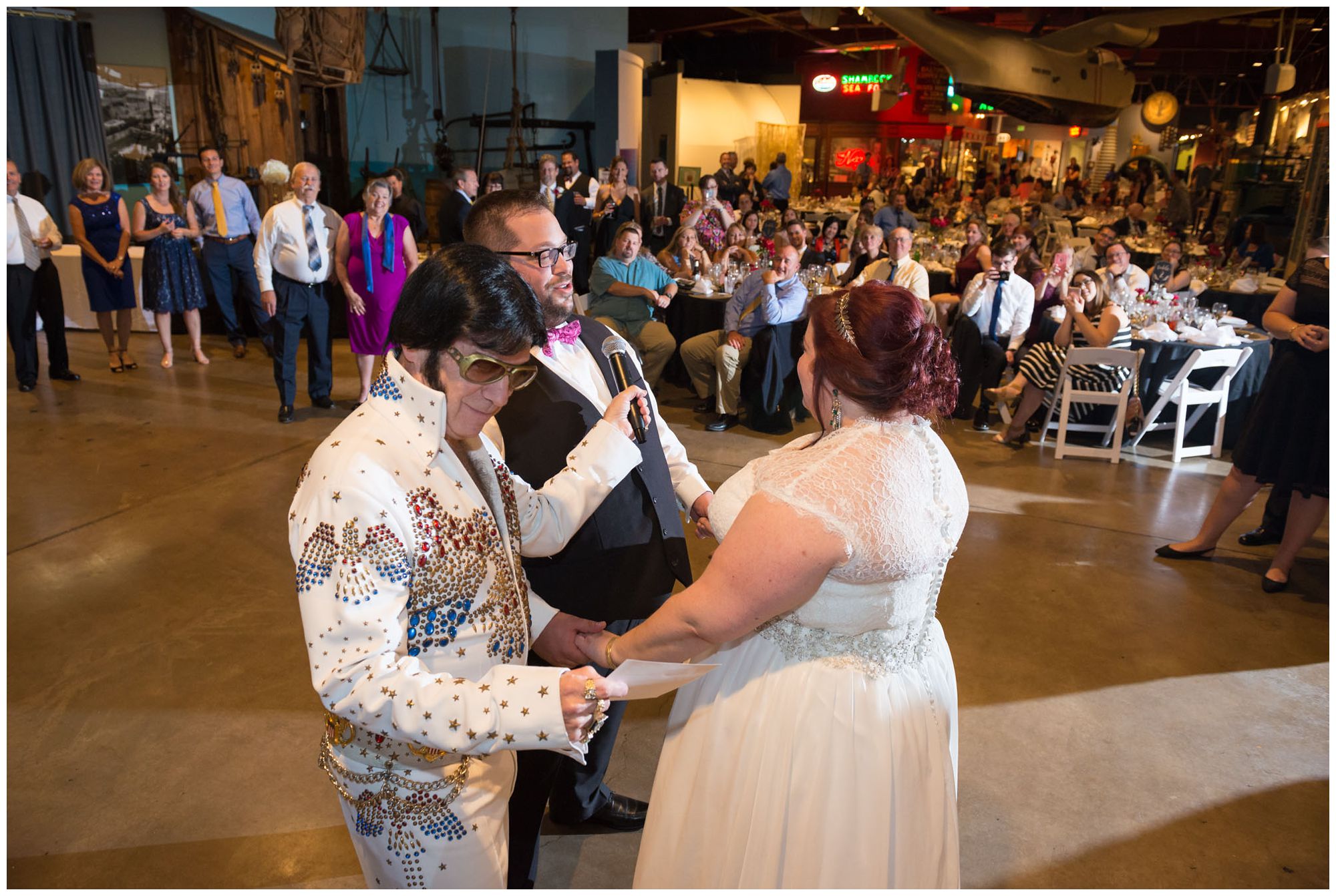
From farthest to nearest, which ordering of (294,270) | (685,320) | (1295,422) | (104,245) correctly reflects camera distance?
(685,320)
(104,245)
(294,270)
(1295,422)

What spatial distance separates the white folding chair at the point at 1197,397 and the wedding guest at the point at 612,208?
214 inches

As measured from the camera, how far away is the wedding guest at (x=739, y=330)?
5977mm

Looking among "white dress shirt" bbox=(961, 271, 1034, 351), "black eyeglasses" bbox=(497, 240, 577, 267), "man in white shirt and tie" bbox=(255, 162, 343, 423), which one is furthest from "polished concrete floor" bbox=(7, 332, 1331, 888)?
"white dress shirt" bbox=(961, 271, 1034, 351)

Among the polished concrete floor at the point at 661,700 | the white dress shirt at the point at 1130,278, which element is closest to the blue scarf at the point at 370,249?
the polished concrete floor at the point at 661,700

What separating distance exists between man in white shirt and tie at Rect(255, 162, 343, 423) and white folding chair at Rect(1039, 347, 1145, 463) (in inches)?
195

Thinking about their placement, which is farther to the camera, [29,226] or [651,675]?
[29,226]

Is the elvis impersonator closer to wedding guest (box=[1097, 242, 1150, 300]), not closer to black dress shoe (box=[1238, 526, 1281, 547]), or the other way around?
black dress shoe (box=[1238, 526, 1281, 547])

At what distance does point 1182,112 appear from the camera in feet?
71.2

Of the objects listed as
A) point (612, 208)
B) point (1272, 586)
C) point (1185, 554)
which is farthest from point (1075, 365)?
point (612, 208)

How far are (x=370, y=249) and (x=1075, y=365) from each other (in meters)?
4.67

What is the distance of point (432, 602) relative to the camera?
1.26 meters

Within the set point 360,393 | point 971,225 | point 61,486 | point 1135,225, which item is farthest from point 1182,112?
point 61,486

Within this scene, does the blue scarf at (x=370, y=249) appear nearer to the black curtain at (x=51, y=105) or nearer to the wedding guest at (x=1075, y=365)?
the wedding guest at (x=1075, y=365)

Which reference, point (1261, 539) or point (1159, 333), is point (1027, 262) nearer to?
point (1159, 333)
